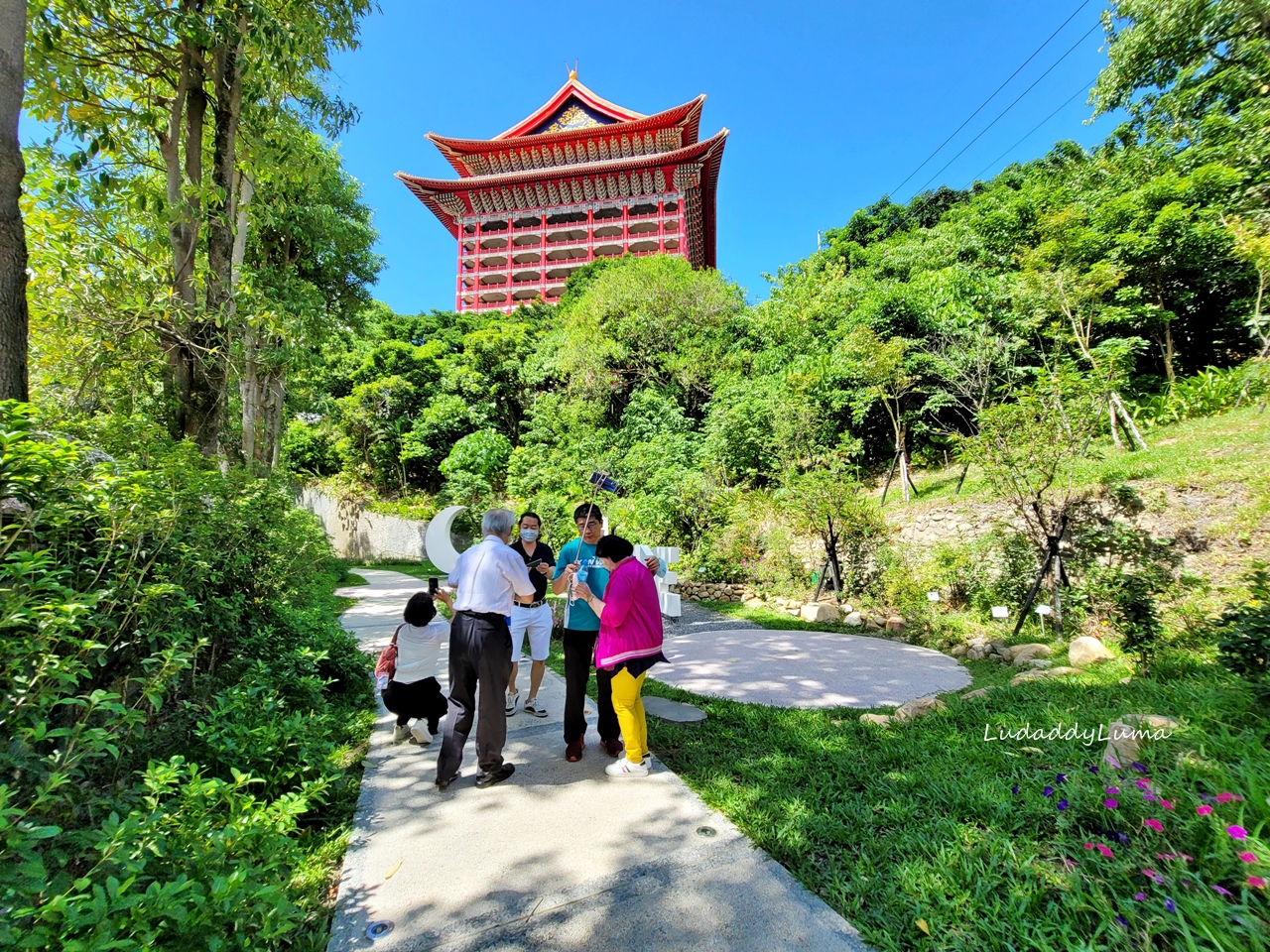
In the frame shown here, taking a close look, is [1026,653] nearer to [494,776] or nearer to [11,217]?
[494,776]

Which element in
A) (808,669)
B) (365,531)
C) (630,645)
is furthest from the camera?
(365,531)

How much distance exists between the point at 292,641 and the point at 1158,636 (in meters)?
6.54

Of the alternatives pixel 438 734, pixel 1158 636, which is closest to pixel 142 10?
pixel 438 734

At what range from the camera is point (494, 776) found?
9.64ft

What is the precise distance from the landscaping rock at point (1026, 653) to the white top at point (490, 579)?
15.5 feet

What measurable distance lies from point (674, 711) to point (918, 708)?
5.46 ft

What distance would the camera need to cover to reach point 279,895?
5.49ft

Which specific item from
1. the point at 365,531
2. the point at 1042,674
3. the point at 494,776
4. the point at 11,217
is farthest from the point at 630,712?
the point at 365,531

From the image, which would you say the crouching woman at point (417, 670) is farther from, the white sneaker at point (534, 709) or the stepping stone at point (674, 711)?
the stepping stone at point (674, 711)

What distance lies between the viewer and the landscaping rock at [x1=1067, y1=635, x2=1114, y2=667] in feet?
14.8

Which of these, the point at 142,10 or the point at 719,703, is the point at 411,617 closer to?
the point at 719,703

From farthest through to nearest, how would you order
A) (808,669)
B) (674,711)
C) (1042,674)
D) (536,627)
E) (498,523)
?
1. (808,669)
2. (1042,674)
3. (536,627)
4. (674,711)
5. (498,523)

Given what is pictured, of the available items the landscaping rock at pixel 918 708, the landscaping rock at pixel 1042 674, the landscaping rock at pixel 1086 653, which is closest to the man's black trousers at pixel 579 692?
the landscaping rock at pixel 918 708

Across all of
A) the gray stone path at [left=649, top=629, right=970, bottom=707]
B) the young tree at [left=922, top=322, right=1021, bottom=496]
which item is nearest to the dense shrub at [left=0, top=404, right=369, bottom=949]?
the gray stone path at [left=649, top=629, right=970, bottom=707]
